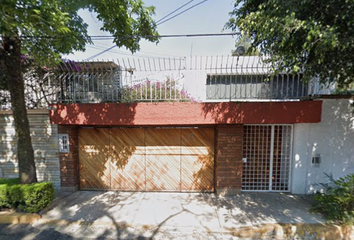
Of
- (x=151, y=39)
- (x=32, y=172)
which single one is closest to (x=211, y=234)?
(x=32, y=172)

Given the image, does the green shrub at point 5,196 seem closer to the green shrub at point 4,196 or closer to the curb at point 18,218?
the green shrub at point 4,196

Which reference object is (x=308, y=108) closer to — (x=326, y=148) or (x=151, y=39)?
(x=326, y=148)

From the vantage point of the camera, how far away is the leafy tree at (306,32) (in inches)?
95.1

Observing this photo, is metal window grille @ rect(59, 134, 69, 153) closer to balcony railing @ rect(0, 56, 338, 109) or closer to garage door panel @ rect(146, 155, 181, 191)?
balcony railing @ rect(0, 56, 338, 109)

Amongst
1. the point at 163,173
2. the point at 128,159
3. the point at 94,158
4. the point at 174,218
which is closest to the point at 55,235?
the point at 94,158

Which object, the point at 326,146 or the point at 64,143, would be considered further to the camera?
the point at 64,143

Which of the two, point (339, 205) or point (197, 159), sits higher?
point (197, 159)

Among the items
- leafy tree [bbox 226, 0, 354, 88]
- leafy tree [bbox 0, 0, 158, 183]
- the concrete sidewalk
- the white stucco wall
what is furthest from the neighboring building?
leafy tree [bbox 226, 0, 354, 88]

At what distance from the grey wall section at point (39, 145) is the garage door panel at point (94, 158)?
0.67 m

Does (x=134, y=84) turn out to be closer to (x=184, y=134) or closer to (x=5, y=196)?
(x=184, y=134)

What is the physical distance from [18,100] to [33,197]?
221cm

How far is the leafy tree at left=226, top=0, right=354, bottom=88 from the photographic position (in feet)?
7.93

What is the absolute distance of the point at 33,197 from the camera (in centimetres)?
359

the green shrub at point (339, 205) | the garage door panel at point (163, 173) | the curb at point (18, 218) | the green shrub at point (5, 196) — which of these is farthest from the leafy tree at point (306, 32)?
the green shrub at point (5, 196)
